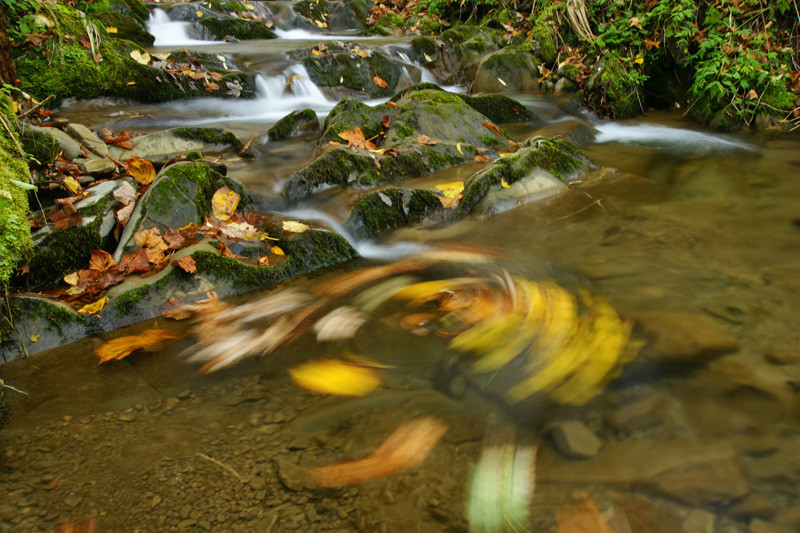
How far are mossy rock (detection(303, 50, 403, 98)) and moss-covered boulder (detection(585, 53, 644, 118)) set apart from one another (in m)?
3.81

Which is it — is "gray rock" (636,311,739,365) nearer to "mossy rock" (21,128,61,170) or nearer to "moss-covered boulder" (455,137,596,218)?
"moss-covered boulder" (455,137,596,218)

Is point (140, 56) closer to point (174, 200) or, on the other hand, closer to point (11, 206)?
point (174, 200)

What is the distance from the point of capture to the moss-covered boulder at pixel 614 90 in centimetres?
824

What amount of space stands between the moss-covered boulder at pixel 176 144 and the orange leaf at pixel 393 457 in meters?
3.53

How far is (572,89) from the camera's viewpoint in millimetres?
9016

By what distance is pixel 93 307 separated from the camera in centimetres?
307

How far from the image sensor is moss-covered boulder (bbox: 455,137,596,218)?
15.7 feet

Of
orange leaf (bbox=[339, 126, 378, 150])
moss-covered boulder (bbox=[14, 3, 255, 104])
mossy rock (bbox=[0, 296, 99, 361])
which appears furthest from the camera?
moss-covered boulder (bbox=[14, 3, 255, 104])

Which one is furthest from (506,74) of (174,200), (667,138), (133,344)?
(133,344)

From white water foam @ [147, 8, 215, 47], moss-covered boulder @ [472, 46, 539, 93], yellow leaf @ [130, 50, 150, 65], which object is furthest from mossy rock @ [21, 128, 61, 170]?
white water foam @ [147, 8, 215, 47]

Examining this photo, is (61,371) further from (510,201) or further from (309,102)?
(309,102)

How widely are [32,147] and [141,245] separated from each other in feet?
3.96

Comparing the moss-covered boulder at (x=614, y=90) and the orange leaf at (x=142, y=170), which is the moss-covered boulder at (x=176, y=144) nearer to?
the orange leaf at (x=142, y=170)

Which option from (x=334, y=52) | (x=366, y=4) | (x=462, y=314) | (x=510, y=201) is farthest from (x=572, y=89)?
(x=366, y=4)
